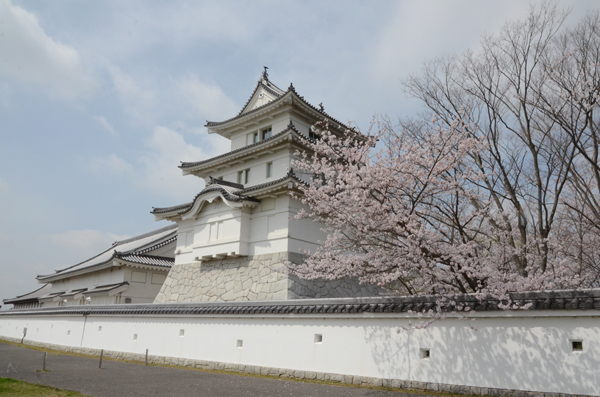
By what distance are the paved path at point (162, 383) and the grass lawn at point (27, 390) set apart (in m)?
0.40

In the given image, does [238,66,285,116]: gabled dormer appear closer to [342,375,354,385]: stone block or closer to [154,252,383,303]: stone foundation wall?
[154,252,383,303]: stone foundation wall

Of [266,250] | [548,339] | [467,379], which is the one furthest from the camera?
[266,250]

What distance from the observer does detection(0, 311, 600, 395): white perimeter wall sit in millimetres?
7344

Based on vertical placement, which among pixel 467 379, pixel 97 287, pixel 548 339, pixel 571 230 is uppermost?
pixel 571 230

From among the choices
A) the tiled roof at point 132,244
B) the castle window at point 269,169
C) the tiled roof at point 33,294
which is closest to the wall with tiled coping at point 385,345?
the castle window at point 269,169

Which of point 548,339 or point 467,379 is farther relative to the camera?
point 467,379

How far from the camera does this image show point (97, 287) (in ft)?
87.6

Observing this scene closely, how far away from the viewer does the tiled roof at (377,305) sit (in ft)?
24.2

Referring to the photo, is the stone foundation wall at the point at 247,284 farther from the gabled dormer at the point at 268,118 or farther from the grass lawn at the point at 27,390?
the grass lawn at the point at 27,390

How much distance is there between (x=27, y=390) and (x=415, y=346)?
8119 mm

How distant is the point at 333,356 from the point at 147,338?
879 cm

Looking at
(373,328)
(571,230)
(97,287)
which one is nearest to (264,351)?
(373,328)

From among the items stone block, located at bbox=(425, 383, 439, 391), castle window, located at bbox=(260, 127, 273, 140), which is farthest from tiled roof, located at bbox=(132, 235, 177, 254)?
stone block, located at bbox=(425, 383, 439, 391)

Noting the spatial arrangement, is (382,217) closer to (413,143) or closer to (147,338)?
(413,143)
